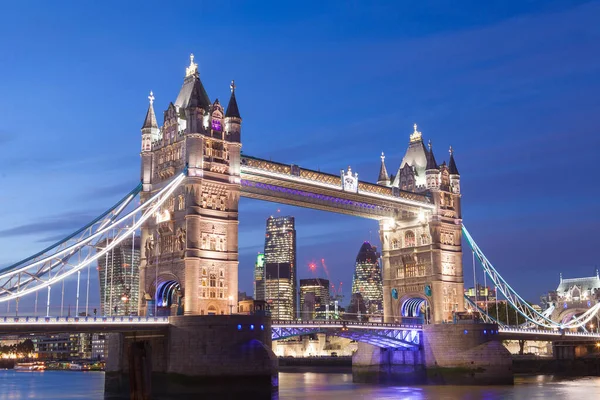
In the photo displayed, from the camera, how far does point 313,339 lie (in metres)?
154

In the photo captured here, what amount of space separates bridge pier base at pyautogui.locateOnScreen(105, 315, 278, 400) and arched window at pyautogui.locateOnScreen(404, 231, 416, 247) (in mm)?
30823

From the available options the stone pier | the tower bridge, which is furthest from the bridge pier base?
the stone pier

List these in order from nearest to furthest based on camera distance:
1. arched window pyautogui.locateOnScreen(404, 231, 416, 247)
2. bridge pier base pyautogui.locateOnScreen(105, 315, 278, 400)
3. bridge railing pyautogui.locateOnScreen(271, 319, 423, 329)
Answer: bridge pier base pyautogui.locateOnScreen(105, 315, 278, 400), bridge railing pyautogui.locateOnScreen(271, 319, 423, 329), arched window pyautogui.locateOnScreen(404, 231, 416, 247)

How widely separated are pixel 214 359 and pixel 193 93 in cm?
2160

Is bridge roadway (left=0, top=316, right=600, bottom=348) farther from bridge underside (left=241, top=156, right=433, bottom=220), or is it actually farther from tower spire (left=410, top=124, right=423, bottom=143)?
tower spire (left=410, top=124, right=423, bottom=143)

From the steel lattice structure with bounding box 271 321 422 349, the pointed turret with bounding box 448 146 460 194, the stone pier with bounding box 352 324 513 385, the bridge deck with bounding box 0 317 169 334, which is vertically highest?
the pointed turret with bounding box 448 146 460 194

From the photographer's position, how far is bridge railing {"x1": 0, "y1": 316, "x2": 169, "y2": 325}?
152ft

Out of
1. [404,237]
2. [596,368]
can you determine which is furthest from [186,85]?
[596,368]

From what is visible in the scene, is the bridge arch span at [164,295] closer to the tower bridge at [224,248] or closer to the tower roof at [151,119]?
the tower bridge at [224,248]

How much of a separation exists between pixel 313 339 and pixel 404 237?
76633mm

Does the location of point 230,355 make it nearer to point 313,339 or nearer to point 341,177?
point 341,177

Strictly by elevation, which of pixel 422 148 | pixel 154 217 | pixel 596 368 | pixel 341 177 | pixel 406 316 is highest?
pixel 422 148

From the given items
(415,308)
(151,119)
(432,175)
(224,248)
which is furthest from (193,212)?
(415,308)

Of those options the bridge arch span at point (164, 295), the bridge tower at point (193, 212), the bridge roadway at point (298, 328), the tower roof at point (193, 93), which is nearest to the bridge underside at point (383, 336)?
the bridge roadway at point (298, 328)
